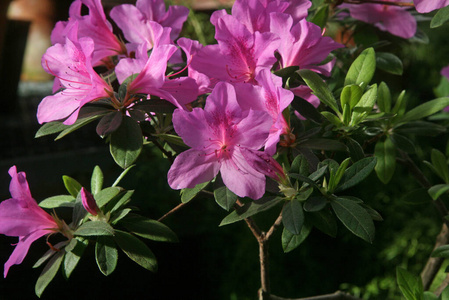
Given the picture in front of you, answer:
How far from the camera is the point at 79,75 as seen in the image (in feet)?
2.53

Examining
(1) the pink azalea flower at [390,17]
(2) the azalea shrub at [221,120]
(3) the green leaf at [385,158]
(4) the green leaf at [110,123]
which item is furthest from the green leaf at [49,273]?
(1) the pink azalea flower at [390,17]

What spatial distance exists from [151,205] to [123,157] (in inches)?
77.1

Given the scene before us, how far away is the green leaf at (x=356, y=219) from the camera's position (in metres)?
0.71

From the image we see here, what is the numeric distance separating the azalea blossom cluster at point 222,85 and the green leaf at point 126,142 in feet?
0.11

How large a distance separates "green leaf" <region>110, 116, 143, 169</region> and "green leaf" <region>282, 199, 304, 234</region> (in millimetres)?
209

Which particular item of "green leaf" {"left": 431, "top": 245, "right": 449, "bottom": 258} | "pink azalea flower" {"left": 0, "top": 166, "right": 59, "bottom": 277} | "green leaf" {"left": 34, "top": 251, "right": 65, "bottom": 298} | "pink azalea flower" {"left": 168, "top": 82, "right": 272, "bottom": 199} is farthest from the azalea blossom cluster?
"green leaf" {"left": 431, "top": 245, "right": 449, "bottom": 258}

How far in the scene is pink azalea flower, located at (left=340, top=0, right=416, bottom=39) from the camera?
3.57 ft

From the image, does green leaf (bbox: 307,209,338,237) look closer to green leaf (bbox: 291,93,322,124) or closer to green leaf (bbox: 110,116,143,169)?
green leaf (bbox: 291,93,322,124)

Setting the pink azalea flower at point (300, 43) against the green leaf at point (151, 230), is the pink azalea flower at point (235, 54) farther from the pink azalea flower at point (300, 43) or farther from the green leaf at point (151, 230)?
the green leaf at point (151, 230)

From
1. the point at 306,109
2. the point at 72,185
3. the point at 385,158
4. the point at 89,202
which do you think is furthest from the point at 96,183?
the point at 385,158

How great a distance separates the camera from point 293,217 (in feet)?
2.37

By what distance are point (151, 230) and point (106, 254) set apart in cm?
7

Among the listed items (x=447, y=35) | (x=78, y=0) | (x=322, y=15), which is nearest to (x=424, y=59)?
(x=447, y=35)

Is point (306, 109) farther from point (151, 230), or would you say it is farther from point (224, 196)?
point (151, 230)
